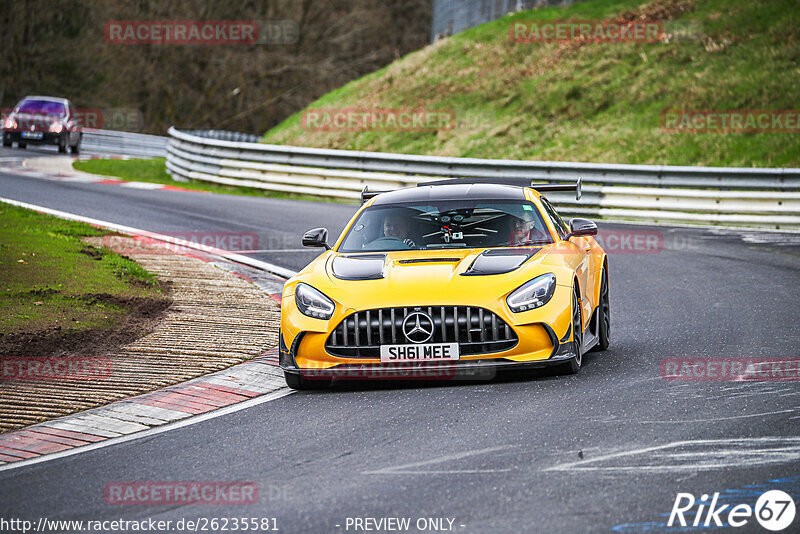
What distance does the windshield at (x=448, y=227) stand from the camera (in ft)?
28.9

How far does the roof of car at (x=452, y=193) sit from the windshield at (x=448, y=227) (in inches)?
2.8

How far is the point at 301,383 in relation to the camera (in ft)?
26.3

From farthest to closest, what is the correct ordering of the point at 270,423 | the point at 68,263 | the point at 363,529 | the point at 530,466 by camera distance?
the point at 68,263
the point at 270,423
the point at 530,466
the point at 363,529

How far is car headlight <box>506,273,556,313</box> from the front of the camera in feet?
25.2

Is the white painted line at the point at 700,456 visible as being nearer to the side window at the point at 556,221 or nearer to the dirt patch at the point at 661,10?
the side window at the point at 556,221

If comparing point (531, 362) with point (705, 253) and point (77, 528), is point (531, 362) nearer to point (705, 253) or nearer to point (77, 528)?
point (77, 528)

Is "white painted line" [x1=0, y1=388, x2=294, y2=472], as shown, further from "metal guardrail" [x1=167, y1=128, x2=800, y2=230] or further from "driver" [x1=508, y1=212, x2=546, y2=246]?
"metal guardrail" [x1=167, y1=128, x2=800, y2=230]

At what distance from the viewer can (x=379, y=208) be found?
925cm

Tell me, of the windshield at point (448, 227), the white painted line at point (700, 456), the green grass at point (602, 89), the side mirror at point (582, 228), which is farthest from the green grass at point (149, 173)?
the white painted line at point (700, 456)

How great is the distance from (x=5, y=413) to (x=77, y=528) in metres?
2.62

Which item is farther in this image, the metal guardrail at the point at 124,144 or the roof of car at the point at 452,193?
the metal guardrail at the point at 124,144

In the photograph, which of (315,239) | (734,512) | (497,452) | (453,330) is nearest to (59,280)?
(315,239)

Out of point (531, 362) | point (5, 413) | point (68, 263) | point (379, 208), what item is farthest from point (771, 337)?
point (68, 263)

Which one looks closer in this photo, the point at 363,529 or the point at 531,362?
the point at 363,529
